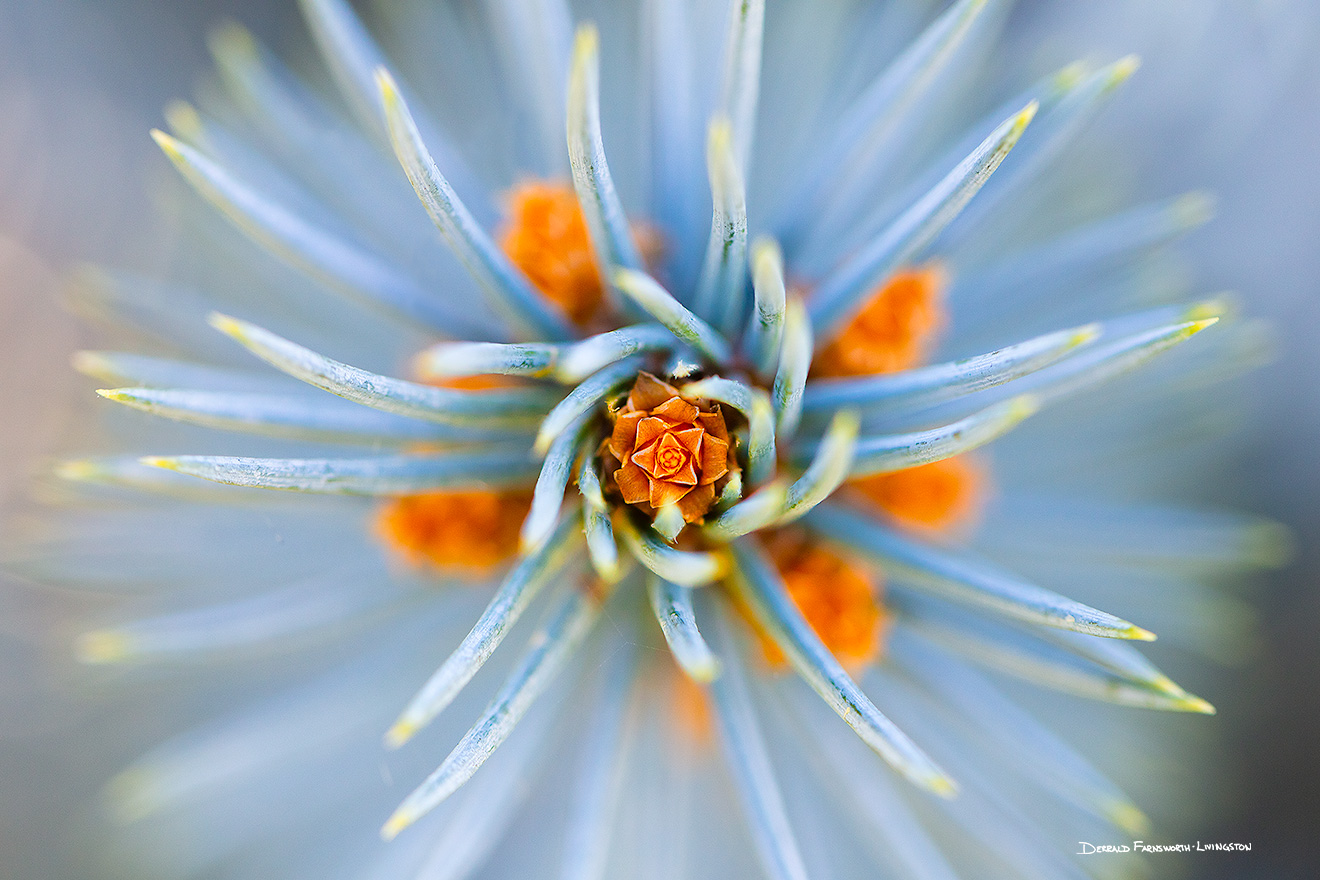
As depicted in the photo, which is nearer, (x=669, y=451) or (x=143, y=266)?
(x=669, y=451)

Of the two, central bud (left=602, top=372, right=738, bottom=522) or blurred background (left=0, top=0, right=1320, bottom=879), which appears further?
blurred background (left=0, top=0, right=1320, bottom=879)

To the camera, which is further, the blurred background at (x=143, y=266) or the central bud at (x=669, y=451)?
the blurred background at (x=143, y=266)

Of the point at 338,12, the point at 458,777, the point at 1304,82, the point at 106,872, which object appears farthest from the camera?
the point at 106,872

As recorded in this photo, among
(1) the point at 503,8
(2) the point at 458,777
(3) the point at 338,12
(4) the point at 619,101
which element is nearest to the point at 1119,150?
(4) the point at 619,101

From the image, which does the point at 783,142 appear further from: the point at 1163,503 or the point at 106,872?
the point at 106,872
